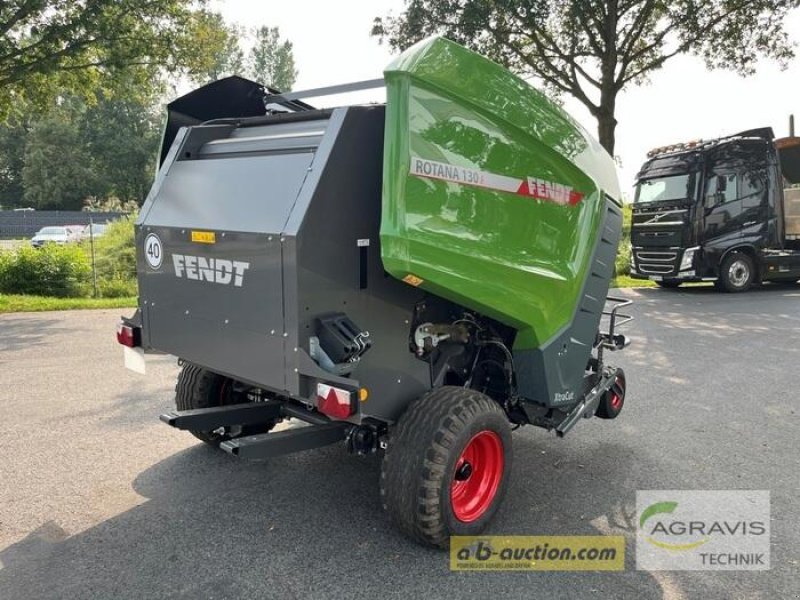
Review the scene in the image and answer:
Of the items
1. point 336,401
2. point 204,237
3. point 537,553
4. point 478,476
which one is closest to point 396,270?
point 336,401

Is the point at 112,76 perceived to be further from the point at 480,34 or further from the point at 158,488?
the point at 158,488

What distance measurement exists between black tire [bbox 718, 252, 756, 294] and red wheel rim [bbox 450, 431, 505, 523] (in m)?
11.3

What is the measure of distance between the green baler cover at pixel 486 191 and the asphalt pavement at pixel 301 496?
3.88 feet

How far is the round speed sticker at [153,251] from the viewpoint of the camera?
3.17 meters

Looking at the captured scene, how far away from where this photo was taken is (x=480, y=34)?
14242 mm

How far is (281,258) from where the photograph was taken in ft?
8.43

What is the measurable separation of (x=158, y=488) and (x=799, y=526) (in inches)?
136

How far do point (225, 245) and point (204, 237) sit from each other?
0.57ft

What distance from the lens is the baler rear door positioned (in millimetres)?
2686

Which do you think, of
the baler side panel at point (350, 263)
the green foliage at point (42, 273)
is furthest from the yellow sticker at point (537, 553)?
the green foliage at point (42, 273)

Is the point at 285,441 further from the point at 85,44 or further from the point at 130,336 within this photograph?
the point at 85,44

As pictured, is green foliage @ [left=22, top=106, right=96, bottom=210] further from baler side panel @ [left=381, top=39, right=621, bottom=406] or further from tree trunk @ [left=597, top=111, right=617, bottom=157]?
baler side panel @ [left=381, top=39, right=621, bottom=406]

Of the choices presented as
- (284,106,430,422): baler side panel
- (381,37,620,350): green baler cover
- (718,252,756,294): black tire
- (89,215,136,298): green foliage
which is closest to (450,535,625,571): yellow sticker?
(284,106,430,422): baler side panel

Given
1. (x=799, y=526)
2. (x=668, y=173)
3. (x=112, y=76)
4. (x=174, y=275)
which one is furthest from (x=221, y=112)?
(x=668, y=173)
